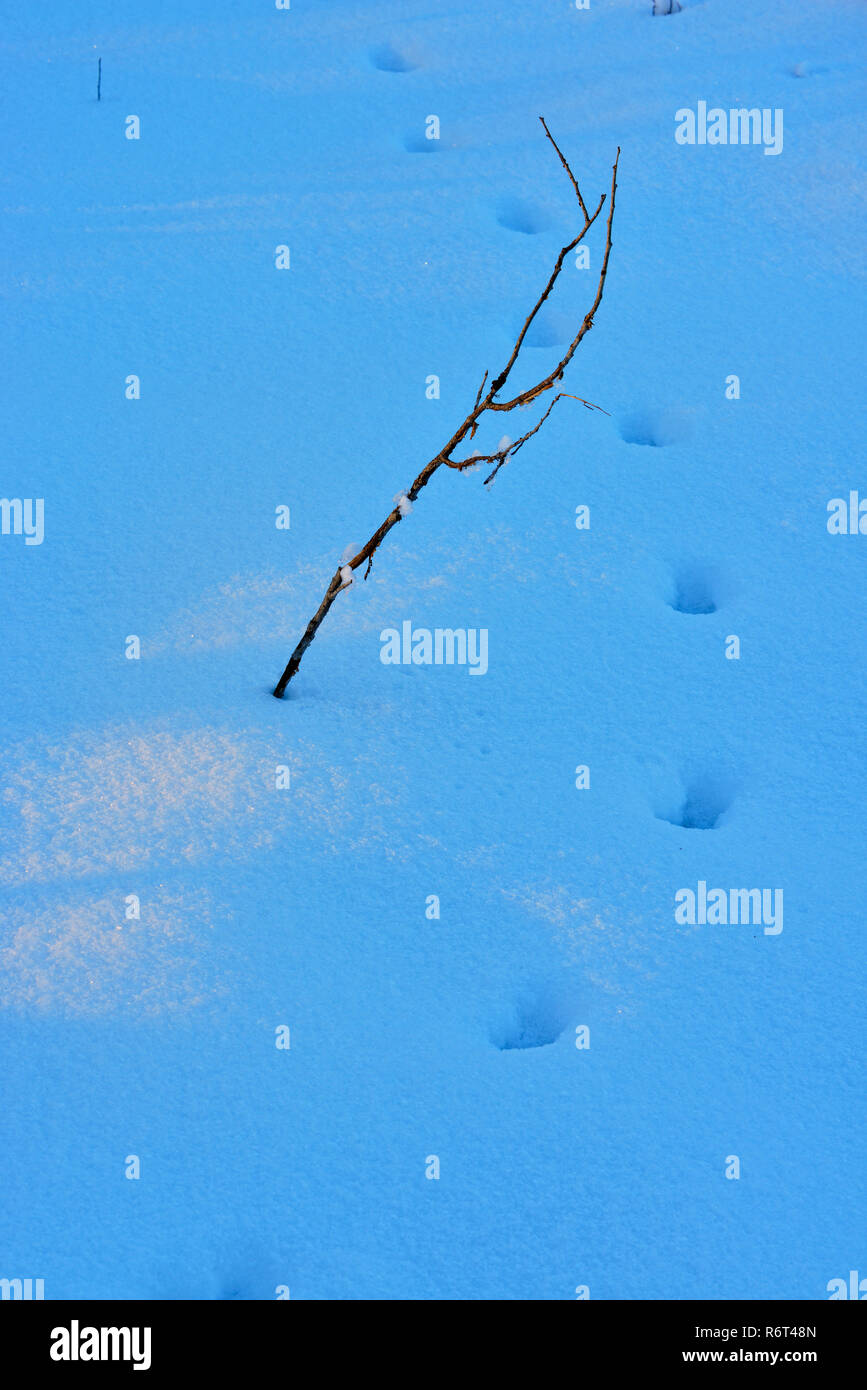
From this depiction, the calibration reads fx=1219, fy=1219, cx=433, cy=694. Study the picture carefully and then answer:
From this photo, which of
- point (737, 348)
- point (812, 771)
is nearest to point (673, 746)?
point (812, 771)

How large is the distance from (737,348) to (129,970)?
261cm

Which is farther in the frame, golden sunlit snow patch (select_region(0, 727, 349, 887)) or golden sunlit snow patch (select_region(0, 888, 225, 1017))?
golden sunlit snow patch (select_region(0, 727, 349, 887))

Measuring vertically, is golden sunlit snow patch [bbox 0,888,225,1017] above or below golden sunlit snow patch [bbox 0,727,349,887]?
below

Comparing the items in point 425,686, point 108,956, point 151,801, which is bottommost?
point 108,956

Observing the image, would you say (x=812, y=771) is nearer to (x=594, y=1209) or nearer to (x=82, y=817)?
(x=594, y=1209)

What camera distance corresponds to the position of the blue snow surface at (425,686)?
2080 mm

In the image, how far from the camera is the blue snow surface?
2.08 m

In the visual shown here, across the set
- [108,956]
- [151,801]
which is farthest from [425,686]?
[108,956]

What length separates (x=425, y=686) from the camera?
113 inches

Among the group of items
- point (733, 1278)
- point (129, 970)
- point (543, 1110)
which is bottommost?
point (733, 1278)

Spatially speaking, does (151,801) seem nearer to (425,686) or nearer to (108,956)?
(108,956)

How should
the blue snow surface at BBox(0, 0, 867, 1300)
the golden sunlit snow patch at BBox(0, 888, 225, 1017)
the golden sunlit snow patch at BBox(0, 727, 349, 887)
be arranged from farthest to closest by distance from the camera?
the golden sunlit snow patch at BBox(0, 727, 349, 887)
the golden sunlit snow patch at BBox(0, 888, 225, 1017)
the blue snow surface at BBox(0, 0, 867, 1300)

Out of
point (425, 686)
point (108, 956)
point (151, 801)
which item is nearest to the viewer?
point (108, 956)

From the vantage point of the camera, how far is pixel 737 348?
3742 mm
